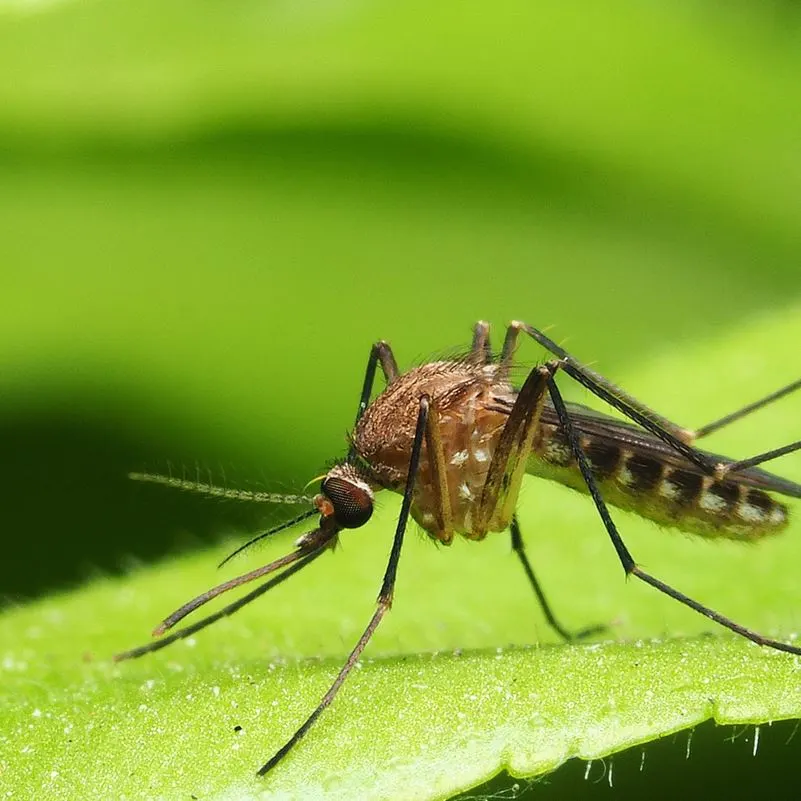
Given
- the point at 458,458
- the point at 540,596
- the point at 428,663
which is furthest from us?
the point at 540,596

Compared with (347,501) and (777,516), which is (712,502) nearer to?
(777,516)

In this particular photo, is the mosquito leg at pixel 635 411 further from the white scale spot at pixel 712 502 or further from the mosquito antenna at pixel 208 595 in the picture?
the mosquito antenna at pixel 208 595

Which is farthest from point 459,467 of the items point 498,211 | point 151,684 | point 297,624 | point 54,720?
point 498,211

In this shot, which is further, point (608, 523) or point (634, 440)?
point (634, 440)

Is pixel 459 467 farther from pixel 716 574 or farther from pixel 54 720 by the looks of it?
pixel 54 720

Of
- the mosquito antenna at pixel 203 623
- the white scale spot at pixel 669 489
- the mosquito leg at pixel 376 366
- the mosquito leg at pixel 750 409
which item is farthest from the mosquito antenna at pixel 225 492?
the mosquito leg at pixel 750 409

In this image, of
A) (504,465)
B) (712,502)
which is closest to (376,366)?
(504,465)
